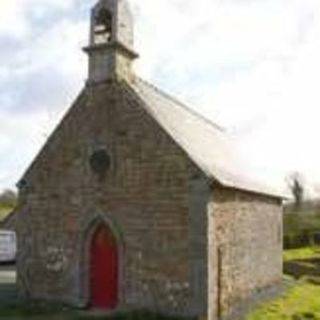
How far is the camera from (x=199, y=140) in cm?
2756

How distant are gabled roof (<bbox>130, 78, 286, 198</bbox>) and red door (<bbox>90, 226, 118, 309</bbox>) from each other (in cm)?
402

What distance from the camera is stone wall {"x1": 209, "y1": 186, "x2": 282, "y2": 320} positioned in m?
22.7

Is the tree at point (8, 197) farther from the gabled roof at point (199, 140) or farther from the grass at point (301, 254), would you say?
the gabled roof at point (199, 140)

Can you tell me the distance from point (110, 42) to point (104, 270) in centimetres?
769

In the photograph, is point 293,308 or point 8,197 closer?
point 293,308

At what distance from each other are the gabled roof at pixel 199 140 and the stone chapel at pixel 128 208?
4.1 inches

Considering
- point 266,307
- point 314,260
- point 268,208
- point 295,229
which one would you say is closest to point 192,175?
point 266,307

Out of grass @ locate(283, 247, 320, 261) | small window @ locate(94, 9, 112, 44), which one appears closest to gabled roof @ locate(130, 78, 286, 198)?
small window @ locate(94, 9, 112, 44)

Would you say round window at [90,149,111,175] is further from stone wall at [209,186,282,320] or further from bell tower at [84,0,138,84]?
stone wall at [209,186,282,320]

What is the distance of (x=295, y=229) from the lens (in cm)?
6209

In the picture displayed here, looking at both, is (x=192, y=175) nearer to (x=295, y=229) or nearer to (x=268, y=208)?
(x=268, y=208)

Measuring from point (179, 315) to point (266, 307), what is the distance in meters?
4.60

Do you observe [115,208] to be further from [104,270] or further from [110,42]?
[110,42]

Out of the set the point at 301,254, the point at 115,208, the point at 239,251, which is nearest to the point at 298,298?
the point at 239,251
